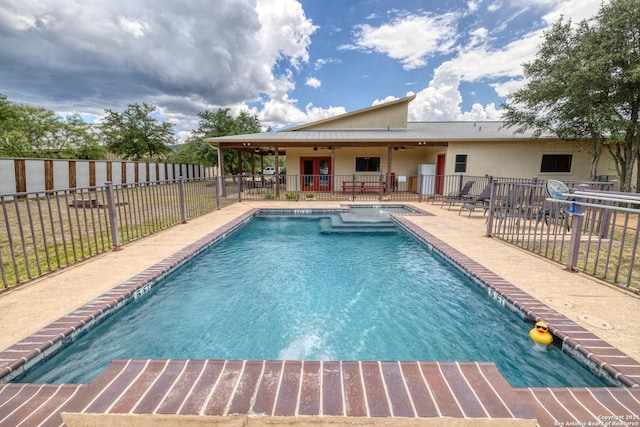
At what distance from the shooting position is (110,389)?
5.30ft

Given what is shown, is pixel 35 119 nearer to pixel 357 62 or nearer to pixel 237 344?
pixel 357 62

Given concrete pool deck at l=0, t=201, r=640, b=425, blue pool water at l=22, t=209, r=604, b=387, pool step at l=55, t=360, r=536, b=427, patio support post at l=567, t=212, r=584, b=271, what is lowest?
blue pool water at l=22, t=209, r=604, b=387

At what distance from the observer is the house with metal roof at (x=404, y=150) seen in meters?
12.3

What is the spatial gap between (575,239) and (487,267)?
1162 millimetres

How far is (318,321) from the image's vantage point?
3.15 m

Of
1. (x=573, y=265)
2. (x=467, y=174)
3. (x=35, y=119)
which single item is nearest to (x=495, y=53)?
(x=467, y=174)

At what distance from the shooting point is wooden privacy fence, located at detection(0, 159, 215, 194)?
11.7m

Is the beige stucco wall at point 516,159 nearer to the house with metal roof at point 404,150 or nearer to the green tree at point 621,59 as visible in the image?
the house with metal roof at point 404,150

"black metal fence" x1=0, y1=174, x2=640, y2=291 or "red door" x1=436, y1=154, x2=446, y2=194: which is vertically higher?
"red door" x1=436, y1=154, x2=446, y2=194

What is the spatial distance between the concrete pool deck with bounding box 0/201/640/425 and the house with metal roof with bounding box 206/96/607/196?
760 centimetres

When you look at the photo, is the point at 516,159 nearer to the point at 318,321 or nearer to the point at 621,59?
the point at 621,59

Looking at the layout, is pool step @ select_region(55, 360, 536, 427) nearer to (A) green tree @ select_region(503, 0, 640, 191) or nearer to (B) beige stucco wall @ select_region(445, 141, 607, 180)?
(A) green tree @ select_region(503, 0, 640, 191)

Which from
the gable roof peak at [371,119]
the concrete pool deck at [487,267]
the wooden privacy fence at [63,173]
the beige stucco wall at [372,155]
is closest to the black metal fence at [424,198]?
the concrete pool deck at [487,267]

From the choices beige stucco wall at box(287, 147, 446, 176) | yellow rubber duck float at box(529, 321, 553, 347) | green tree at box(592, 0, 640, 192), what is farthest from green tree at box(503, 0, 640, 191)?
yellow rubber duck float at box(529, 321, 553, 347)
